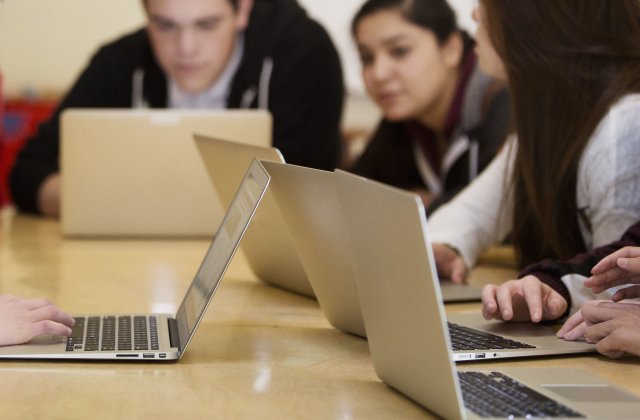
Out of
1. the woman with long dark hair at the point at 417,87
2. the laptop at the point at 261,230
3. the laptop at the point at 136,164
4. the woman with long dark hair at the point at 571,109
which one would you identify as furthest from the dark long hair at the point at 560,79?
the woman with long dark hair at the point at 417,87

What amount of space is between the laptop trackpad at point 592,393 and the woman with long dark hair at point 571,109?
1.76ft

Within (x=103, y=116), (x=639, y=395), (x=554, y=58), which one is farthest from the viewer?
(x=103, y=116)

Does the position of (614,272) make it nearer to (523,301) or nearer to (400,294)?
(523,301)

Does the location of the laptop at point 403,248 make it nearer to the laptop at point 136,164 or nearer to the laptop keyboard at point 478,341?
the laptop keyboard at point 478,341

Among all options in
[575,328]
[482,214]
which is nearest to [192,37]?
[482,214]

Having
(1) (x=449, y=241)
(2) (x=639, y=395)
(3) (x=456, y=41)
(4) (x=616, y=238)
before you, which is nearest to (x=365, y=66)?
(3) (x=456, y=41)

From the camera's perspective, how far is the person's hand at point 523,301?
4.04 ft

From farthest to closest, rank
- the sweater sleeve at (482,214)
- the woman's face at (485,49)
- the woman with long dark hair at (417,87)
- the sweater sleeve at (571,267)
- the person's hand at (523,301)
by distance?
the woman with long dark hair at (417,87) < the sweater sleeve at (482,214) < the woman's face at (485,49) < the sweater sleeve at (571,267) < the person's hand at (523,301)

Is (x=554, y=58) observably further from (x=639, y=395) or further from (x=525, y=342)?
(x=639, y=395)

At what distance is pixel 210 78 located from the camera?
9.64 feet

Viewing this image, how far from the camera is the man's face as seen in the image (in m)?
2.85

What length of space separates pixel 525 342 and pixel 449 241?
627 mm

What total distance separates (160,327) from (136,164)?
100 cm

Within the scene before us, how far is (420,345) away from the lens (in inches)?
34.0
